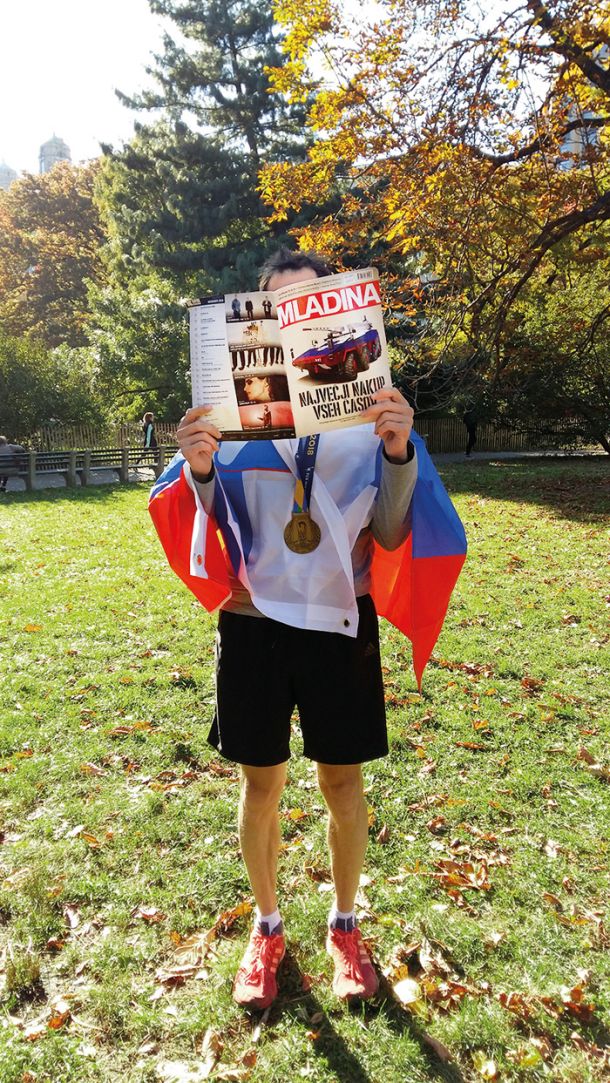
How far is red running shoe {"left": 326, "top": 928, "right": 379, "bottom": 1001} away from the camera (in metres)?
2.31

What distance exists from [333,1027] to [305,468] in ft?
5.77

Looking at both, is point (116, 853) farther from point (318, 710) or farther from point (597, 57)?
point (597, 57)

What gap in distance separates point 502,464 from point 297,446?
19.2 meters

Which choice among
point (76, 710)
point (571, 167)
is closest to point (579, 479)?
point (571, 167)

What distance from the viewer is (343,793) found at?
2.22 m

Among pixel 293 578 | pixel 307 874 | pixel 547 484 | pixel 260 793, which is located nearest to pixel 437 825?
pixel 307 874

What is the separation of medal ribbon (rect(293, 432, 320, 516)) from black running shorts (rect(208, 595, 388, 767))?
0.38 meters

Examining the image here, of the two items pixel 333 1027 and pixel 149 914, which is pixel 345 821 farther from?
pixel 149 914

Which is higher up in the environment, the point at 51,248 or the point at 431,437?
the point at 51,248

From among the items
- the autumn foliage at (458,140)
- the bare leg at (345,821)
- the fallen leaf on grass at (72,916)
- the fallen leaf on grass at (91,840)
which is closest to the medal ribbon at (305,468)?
the bare leg at (345,821)

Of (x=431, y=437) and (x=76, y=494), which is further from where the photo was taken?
(x=431, y=437)

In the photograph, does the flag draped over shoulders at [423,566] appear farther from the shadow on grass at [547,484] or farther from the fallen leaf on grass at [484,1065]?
the shadow on grass at [547,484]

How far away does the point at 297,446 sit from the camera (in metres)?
2.06

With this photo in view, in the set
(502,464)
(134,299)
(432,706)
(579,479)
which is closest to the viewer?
(432,706)
